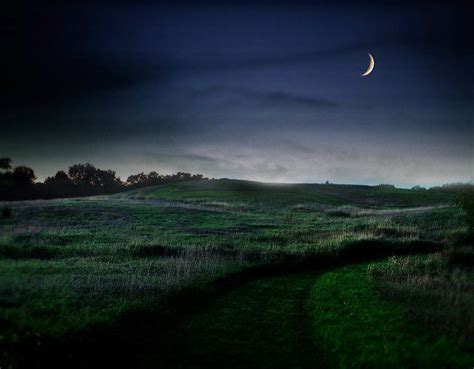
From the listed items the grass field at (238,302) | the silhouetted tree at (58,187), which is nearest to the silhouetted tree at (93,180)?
the silhouetted tree at (58,187)

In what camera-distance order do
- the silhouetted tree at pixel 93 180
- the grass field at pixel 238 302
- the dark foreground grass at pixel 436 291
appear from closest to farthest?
the grass field at pixel 238 302
the dark foreground grass at pixel 436 291
the silhouetted tree at pixel 93 180

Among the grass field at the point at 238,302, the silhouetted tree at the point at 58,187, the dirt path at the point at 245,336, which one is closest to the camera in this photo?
the grass field at the point at 238,302

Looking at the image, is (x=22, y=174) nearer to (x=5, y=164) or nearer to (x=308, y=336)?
(x=5, y=164)

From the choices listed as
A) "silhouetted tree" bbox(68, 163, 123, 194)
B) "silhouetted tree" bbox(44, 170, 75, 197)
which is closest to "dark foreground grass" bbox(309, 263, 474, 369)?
"silhouetted tree" bbox(44, 170, 75, 197)

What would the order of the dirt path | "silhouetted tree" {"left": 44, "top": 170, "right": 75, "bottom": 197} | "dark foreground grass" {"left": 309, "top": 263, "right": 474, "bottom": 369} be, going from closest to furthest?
1. "dark foreground grass" {"left": 309, "top": 263, "right": 474, "bottom": 369}
2. the dirt path
3. "silhouetted tree" {"left": 44, "top": 170, "right": 75, "bottom": 197}

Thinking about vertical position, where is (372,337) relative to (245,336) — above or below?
above

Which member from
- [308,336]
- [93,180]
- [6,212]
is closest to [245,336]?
[308,336]

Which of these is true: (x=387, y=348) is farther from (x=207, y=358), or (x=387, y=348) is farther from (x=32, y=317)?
(x=32, y=317)

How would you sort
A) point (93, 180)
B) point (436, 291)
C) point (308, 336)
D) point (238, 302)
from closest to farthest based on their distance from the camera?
point (308, 336)
point (436, 291)
point (238, 302)
point (93, 180)

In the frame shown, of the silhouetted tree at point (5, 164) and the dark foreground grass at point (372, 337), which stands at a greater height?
the silhouetted tree at point (5, 164)

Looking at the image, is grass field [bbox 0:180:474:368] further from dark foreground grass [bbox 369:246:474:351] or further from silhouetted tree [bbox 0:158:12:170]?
silhouetted tree [bbox 0:158:12:170]

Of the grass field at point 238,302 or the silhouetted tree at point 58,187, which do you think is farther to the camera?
the silhouetted tree at point 58,187

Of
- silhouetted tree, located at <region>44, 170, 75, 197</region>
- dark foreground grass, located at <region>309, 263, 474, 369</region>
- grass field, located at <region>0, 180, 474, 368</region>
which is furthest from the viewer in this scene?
silhouetted tree, located at <region>44, 170, 75, 197</region>

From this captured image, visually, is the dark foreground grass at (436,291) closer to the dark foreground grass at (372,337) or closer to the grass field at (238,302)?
the grass field at (238,302)
